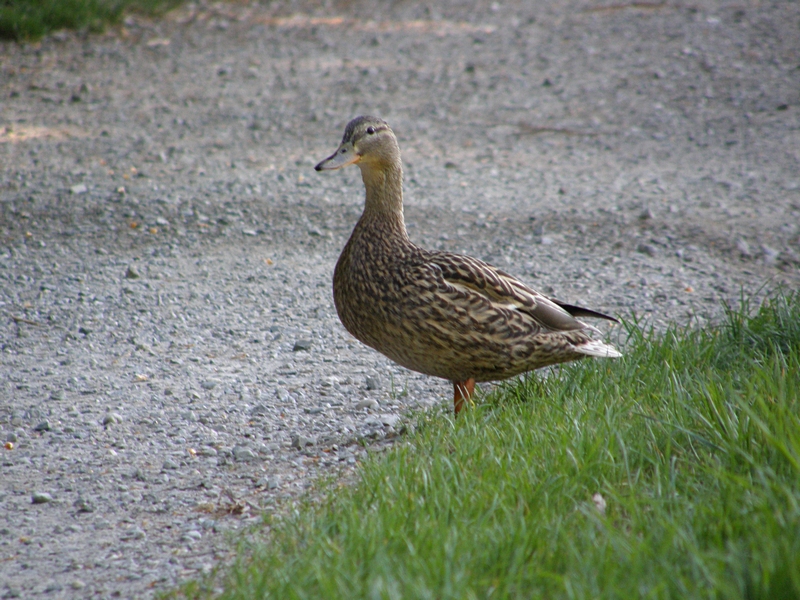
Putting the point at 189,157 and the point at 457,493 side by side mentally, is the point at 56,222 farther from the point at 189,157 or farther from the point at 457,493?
the point at 457,493

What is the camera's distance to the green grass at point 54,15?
1031 centimetres

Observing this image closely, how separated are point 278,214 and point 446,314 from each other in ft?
11.0

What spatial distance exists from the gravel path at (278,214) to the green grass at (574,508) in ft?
1.74

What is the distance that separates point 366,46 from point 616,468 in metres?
9.51

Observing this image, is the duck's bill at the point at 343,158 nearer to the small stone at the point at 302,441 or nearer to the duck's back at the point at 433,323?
the duck's back at the point at 433,323

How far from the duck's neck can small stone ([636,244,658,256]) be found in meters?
2.51

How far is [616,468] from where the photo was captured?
128 inches

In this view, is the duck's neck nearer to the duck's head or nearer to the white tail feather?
the duck's head

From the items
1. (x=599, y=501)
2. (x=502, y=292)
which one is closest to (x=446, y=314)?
(x=502, y=292)

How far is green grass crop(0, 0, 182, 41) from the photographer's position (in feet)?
33.8

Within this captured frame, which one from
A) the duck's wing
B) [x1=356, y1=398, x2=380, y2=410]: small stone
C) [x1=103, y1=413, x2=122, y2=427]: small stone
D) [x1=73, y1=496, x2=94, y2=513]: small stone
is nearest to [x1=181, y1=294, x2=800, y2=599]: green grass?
the duck's wing

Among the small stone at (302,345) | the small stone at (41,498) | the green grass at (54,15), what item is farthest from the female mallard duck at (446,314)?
the green grass at (54,15)

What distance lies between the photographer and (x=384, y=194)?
14.9ft

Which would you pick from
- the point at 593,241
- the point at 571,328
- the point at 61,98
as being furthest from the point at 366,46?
the point at 571,328
